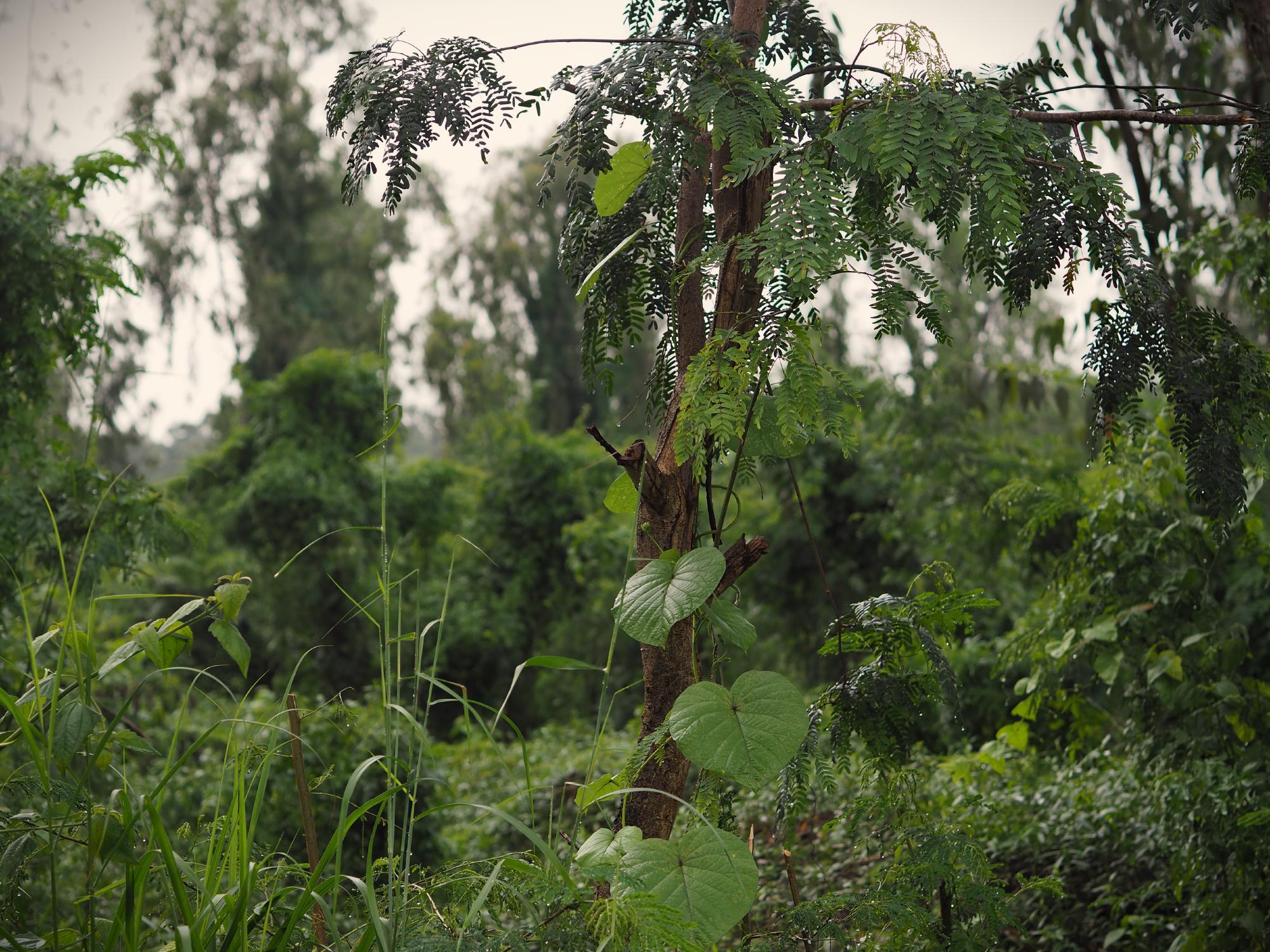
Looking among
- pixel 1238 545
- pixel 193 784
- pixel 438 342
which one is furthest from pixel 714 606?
pixel 438 342

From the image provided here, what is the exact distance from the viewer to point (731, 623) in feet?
3.80

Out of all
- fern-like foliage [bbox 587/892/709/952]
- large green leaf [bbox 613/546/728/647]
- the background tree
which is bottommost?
fern-like foliage [bbox 587/892/709/952]

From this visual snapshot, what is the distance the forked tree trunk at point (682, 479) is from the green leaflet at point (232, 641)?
47 centimetres

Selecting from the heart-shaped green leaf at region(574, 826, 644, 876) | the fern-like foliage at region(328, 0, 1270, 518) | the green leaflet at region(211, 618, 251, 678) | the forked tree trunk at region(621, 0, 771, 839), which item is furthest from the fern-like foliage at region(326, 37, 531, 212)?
the heart-shaped green leaf at region(574, 826, 644, 876)

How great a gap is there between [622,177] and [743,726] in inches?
29.1

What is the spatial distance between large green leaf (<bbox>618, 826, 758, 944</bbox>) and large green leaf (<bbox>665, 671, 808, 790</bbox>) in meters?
0.07

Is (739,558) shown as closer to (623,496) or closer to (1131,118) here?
(623,496)

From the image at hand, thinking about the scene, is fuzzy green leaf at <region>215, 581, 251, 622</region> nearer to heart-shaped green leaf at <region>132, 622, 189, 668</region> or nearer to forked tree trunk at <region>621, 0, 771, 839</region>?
heart-shaped green leaf at <region>132, 622, 189, 668</region>

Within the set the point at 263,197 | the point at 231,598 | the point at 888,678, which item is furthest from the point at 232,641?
the point at 263,197

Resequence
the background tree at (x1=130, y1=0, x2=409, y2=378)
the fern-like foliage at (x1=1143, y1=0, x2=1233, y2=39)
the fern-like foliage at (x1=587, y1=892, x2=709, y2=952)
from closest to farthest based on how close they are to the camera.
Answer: the fern-like foliage at (x1=587, y1=892, x2=709, y2=952) < the fern-like foliage at (x1=1143, y1=0, x2=1233, y2=39) < the background tree at (x1=130, y1=0, x2=409, y2=378)

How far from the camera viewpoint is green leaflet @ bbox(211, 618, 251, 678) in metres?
1.04

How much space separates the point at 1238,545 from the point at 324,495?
5.65m

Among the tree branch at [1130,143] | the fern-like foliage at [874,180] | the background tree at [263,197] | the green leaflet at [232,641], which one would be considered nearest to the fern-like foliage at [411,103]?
the fern-like foliage at [874,180]

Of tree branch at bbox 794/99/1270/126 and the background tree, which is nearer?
tree branch at bbox 794/99/1270/126
